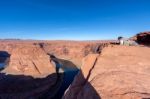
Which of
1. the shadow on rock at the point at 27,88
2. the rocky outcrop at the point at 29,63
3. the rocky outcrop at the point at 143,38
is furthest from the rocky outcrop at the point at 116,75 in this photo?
the rocky outcrop at the point at 29,63

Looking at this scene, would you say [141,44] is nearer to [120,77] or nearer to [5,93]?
[120,77]

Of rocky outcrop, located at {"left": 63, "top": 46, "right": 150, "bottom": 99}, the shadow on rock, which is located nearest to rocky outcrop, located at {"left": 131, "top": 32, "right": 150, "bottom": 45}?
rocky outcrop, located at {"left": 63, "top": 46, "right": 150, "bottom": 99}

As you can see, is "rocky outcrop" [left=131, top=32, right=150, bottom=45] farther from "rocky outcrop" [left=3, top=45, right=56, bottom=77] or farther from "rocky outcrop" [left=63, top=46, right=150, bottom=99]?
"rocky outcrop" [left=3, top=45, right=56, bottom=77]

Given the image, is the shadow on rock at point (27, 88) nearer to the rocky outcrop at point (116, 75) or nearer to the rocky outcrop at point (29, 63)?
the rocky outcrop at point (29, 63)

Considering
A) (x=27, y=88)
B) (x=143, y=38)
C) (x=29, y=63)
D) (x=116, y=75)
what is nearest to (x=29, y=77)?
(x=27, y=88)

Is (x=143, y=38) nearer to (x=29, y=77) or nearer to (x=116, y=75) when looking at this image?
(x=116, y=75)

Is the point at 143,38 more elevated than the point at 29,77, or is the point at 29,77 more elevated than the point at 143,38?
the point at 143,38

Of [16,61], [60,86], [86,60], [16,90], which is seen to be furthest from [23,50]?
[86,60]

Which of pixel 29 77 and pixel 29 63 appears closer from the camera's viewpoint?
pixel 29 77
